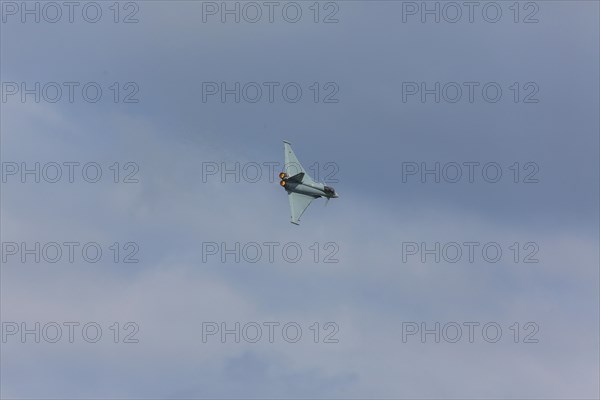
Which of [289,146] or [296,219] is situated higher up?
[289,146]

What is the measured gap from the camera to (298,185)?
178m

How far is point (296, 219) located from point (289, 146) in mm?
19871

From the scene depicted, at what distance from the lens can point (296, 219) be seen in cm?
17738

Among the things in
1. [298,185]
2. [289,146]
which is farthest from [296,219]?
[289,146]

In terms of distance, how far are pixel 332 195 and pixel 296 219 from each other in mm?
10194

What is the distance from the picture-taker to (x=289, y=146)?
188 m

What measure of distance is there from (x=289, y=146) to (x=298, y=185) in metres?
13.5

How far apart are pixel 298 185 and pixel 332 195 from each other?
27.3ft

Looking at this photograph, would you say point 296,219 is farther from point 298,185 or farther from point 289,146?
point 289,146

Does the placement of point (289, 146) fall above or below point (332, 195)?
above

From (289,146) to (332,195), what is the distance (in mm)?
16831
